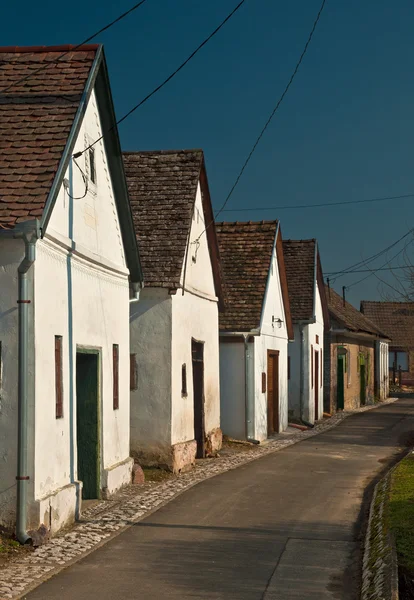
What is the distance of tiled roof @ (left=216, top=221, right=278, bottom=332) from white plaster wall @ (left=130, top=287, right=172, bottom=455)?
18.9ft

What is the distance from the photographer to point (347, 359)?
126 ft

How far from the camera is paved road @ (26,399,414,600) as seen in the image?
811 centimetres

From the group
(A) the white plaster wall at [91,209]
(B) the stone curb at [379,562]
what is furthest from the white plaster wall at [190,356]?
(B) the stone curb at [379,562]

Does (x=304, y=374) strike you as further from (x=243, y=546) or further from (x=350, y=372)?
(x=243, y=546)

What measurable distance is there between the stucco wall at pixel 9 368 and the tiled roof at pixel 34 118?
388 millimetres

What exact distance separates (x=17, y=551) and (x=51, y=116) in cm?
536

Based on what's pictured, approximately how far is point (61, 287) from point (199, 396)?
338 inches

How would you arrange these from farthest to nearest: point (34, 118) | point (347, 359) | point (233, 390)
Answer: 1. point (347, 359)
2. point (233, 390)
3. point (34, 118)

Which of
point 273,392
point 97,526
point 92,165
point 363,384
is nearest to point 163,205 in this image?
point 92,165

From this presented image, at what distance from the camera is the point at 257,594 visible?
791 centimetres

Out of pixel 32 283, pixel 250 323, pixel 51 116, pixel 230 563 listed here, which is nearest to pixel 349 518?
pixel 230 563

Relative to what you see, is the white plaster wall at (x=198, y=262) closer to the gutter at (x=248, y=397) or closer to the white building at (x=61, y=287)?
the gutter at (x=248, y=397)

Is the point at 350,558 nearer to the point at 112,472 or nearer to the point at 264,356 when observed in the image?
the point at 112,472

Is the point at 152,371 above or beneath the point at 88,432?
above
